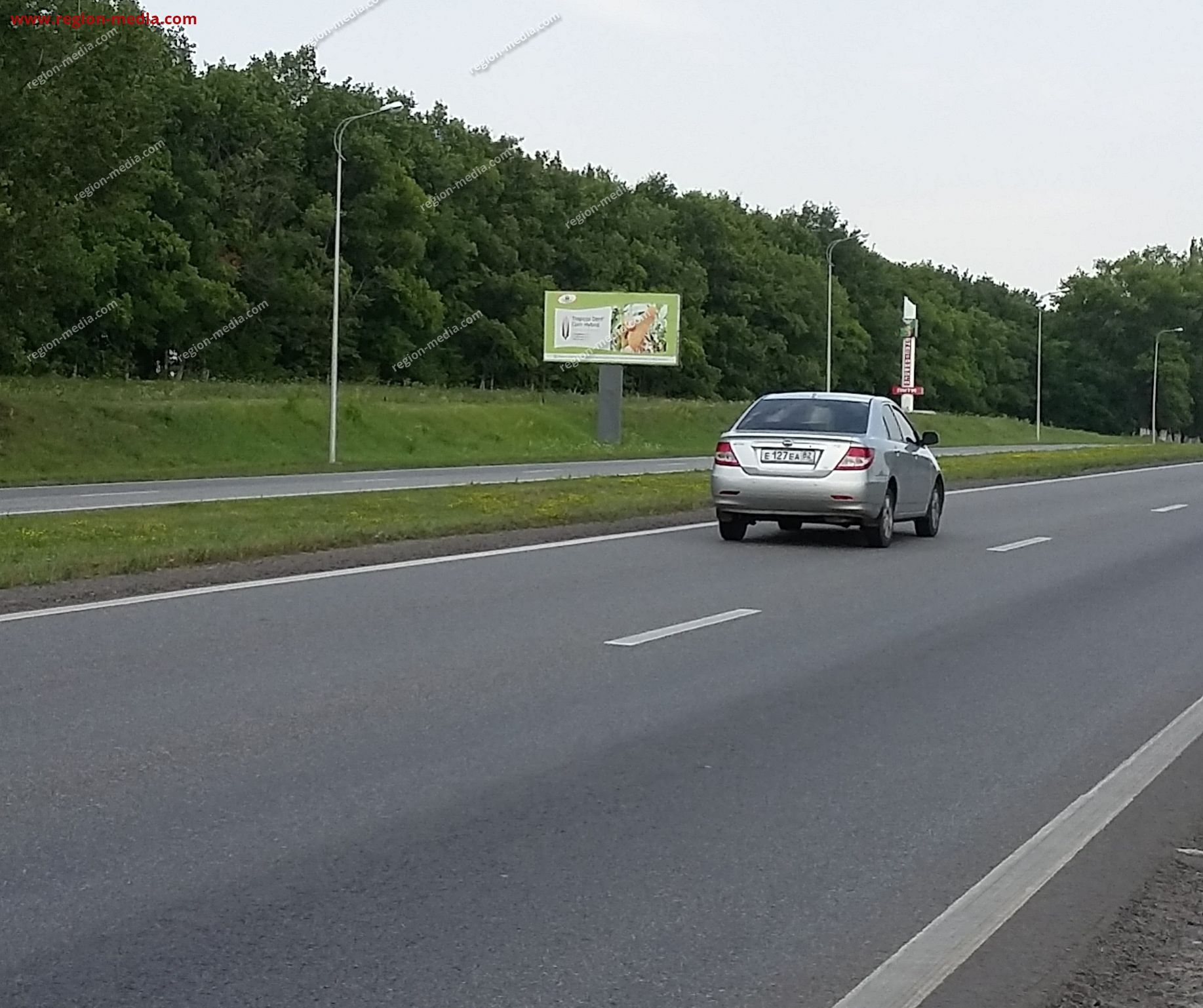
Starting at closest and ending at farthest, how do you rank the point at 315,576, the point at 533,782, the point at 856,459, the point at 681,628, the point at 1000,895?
the point at 1000,895 < the point at 533,782 < the point at 681,628 < the point at 315,576 < the point at 856,459

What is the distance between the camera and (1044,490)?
33500 millimetres

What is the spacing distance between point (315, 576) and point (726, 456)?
5938 millimetres

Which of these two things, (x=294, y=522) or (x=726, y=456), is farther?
(x=294, y=522)

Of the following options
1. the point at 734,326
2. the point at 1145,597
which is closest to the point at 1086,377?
the point at 734,326

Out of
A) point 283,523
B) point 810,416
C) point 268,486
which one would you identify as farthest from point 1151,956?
point 268,486

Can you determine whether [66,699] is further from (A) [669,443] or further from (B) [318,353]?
(B) [318,353]

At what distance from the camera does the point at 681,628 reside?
1198cm

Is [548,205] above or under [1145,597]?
above

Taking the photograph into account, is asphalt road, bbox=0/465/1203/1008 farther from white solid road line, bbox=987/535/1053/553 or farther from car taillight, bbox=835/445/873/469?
white solid road line, bbox=987/535/1053/553

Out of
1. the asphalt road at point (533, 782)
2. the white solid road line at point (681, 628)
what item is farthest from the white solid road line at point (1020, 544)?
the white solid road line at point (681, 628)

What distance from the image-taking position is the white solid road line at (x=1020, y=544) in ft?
62.9

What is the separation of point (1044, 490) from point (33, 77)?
22.0m

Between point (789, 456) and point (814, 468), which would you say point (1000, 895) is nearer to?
point (814, 468)

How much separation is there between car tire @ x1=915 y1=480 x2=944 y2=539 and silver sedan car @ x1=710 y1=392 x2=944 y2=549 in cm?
95
